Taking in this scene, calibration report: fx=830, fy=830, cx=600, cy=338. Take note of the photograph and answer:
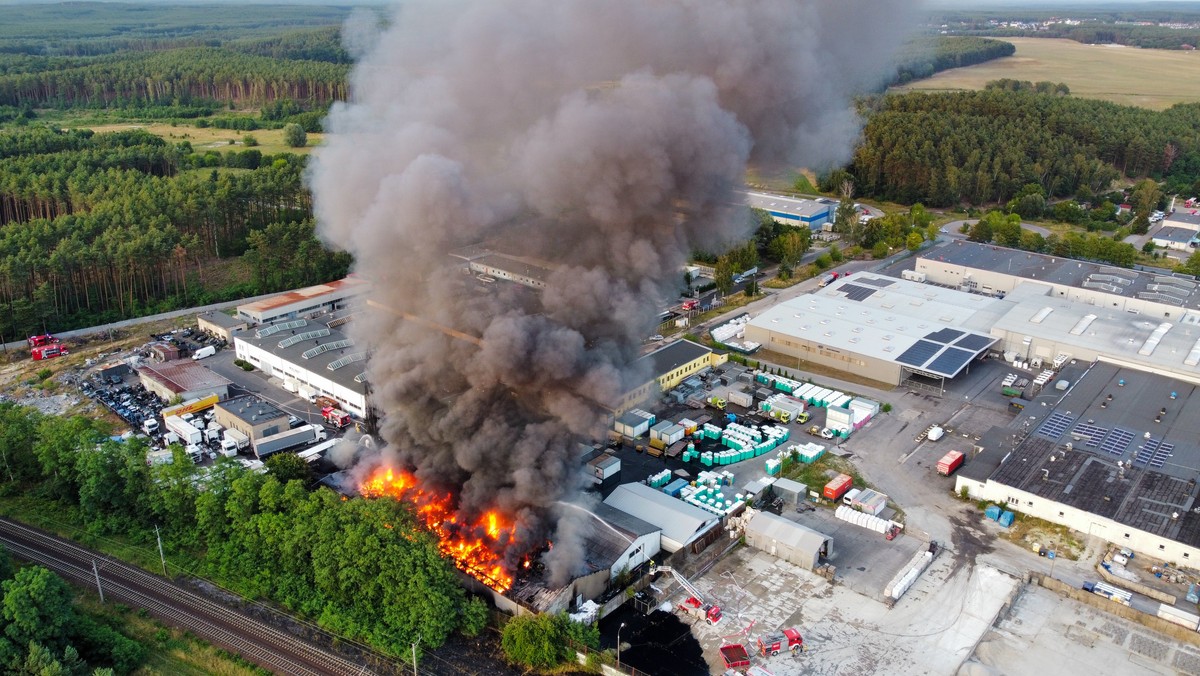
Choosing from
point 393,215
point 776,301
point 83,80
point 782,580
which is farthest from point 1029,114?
point 83,80

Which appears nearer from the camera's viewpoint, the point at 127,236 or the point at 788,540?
the point at 788,540

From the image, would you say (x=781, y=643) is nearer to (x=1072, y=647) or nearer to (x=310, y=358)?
(x=1072, y=647)

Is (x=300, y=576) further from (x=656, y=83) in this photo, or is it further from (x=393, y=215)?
(x=656, y=83)

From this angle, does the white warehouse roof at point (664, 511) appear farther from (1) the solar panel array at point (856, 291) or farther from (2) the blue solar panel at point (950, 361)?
(1) the solar panel array at point (856, 291)

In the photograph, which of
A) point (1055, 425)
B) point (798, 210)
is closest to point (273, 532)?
point (1055, 425)

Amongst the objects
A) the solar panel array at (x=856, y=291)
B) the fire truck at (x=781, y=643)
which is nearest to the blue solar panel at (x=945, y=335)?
the solar panel array at (x=856, y=291)
